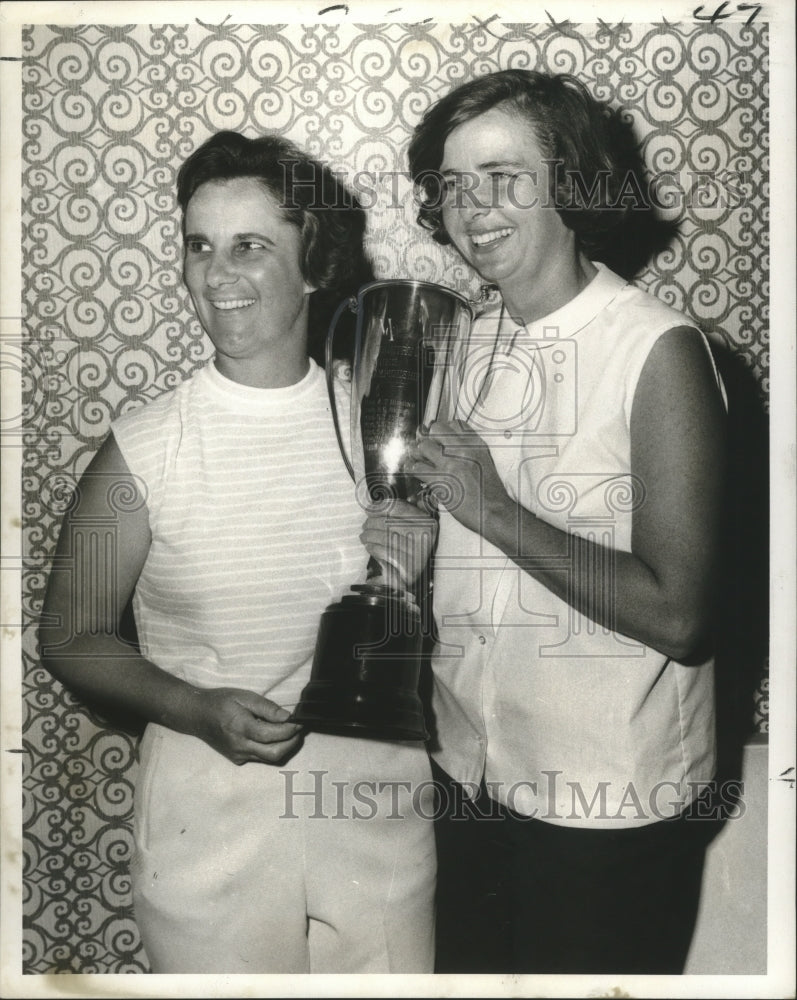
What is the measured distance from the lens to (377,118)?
1.27 metres

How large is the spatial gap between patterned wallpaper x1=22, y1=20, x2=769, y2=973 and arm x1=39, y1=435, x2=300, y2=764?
0.09 feet

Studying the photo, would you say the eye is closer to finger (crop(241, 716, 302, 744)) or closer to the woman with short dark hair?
the woman with short dark hair

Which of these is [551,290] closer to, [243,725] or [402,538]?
[402,538]

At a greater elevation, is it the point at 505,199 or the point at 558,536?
the point at 505,199

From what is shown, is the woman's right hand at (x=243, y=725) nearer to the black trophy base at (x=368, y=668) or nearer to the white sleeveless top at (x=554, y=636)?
the black trophy base at (x=368, y=668)

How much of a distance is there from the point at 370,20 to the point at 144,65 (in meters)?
0.27

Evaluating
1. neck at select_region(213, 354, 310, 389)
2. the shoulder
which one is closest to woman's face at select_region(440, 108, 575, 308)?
neck at select_region(213, 354, 310, 389)

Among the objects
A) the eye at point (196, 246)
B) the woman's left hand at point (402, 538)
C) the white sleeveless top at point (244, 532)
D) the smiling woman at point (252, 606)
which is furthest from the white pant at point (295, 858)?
the eye at point (196, 246)

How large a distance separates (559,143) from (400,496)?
0.44 metres

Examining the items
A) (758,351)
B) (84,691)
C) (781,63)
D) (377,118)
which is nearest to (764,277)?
(758,351)

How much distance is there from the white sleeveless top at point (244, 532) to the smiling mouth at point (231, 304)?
7 cm

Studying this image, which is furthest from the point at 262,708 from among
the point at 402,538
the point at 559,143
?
the point at 559,143

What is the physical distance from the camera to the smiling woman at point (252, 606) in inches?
48.9

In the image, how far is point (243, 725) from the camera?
1.23 m
